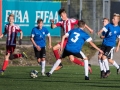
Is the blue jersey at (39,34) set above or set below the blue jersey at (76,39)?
below

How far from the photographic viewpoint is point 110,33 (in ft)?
69.6

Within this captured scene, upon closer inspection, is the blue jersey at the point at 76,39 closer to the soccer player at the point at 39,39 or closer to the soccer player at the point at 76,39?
the soccer player at the point at 76,39

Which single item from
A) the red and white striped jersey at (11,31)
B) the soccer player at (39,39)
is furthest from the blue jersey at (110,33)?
the red and white striped jersey at (11,31)

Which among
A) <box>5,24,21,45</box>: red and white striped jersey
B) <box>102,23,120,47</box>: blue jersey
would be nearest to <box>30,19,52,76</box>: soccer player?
<box>5,24,21,45</box>: red and white striped jersey

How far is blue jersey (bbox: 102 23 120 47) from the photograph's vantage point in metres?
21.1

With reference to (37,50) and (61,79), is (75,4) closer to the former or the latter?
(37,50)

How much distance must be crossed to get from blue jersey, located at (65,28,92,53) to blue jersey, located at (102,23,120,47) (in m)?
2.13

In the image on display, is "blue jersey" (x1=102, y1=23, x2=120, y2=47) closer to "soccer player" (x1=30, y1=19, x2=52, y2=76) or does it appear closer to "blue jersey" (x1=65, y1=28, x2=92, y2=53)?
"blue jersey" (x1=65, y1=28, x2=92, y2=53)

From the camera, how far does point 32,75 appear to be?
66.0 feet

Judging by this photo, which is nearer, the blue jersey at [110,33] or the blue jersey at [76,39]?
the blue jersey at [76,39]

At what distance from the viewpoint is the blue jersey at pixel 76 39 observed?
19.1 m

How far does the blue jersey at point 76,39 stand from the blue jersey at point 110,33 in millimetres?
2125

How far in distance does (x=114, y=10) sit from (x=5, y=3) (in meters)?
7.48

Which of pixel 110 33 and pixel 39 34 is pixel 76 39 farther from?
pixel 39 34
